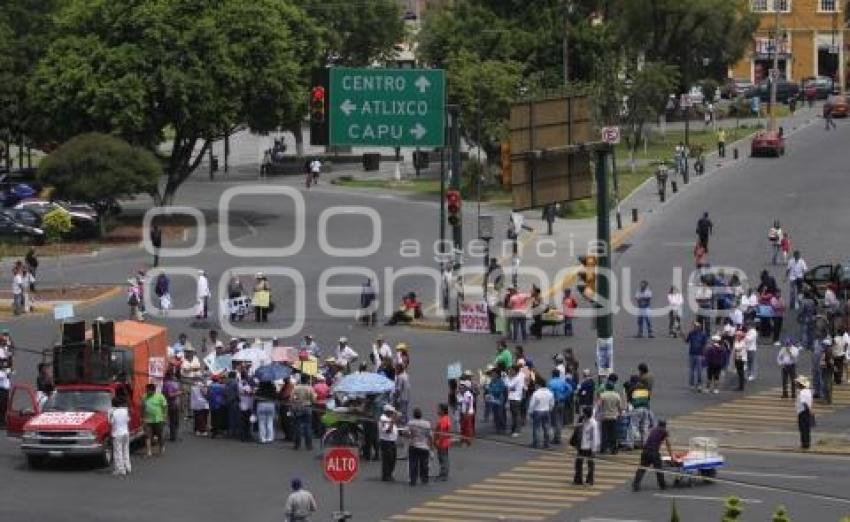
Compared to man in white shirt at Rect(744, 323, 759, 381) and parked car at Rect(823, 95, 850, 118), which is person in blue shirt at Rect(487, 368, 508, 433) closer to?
man in white shirt at Rect(744, 323, 759, 381)

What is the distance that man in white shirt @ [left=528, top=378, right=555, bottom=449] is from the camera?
36.2 metres

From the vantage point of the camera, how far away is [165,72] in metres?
72.7

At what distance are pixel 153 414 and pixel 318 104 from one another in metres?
15.6

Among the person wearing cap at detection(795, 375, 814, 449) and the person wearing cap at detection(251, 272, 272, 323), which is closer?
the person wearing cap at detection(795, 375, 814, 449)

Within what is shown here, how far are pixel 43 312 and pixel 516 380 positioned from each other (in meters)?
19.5

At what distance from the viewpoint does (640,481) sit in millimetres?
33094

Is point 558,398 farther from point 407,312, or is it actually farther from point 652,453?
point 407,312

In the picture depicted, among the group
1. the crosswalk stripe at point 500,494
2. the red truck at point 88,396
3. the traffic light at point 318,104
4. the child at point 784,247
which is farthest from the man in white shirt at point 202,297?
the crosswalk stripe at point 500,494

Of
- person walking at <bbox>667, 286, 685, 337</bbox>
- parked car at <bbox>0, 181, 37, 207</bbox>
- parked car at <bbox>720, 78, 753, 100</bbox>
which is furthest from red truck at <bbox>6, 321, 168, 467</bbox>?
parked car at <bbox>720, 78, 753, 100</bbox>

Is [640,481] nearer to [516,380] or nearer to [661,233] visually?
[516,380]

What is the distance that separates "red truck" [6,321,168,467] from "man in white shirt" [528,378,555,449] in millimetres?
6766

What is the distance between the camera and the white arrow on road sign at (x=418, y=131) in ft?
175

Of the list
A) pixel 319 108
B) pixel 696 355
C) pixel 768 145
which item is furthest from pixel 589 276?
pixel 768 145

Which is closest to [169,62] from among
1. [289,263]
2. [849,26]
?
[289,263]
